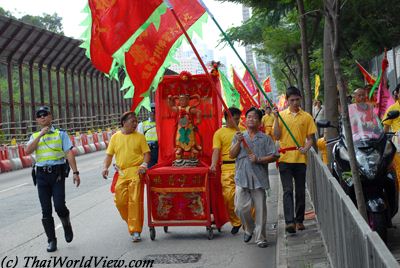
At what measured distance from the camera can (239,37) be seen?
26109 mm

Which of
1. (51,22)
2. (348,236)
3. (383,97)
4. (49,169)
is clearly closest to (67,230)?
(49,169)

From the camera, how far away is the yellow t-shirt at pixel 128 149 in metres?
9.52

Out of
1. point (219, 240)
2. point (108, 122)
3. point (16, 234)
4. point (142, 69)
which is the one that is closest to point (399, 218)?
point (219, 240)

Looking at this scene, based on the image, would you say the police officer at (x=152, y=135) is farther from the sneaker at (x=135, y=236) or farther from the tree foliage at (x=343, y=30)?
the sneaker at (x=135, y=236)

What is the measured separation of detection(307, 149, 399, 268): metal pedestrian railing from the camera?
3486 millimetres

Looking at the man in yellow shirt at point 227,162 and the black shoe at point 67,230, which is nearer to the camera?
the black shoe at point 67,230

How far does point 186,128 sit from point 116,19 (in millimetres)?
2057

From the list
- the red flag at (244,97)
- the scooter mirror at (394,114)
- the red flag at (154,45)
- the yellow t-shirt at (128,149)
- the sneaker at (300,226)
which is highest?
the red flag at (154,45)

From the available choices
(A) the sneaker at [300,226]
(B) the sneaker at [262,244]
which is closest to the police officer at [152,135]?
(A) the sneaker at [300,226]

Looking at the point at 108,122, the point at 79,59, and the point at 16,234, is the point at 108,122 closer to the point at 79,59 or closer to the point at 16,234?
the point at 79,59

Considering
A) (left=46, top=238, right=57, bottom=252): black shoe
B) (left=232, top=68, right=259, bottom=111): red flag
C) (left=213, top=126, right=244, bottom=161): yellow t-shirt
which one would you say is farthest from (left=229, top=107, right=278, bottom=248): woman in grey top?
(left=232, top=68, right=259, bottom=111): red flag

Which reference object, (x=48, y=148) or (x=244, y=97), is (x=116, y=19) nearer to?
(x=48, y=148)

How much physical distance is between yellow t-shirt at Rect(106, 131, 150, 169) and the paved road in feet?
3.27

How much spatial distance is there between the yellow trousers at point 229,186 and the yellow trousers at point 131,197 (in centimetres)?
105
